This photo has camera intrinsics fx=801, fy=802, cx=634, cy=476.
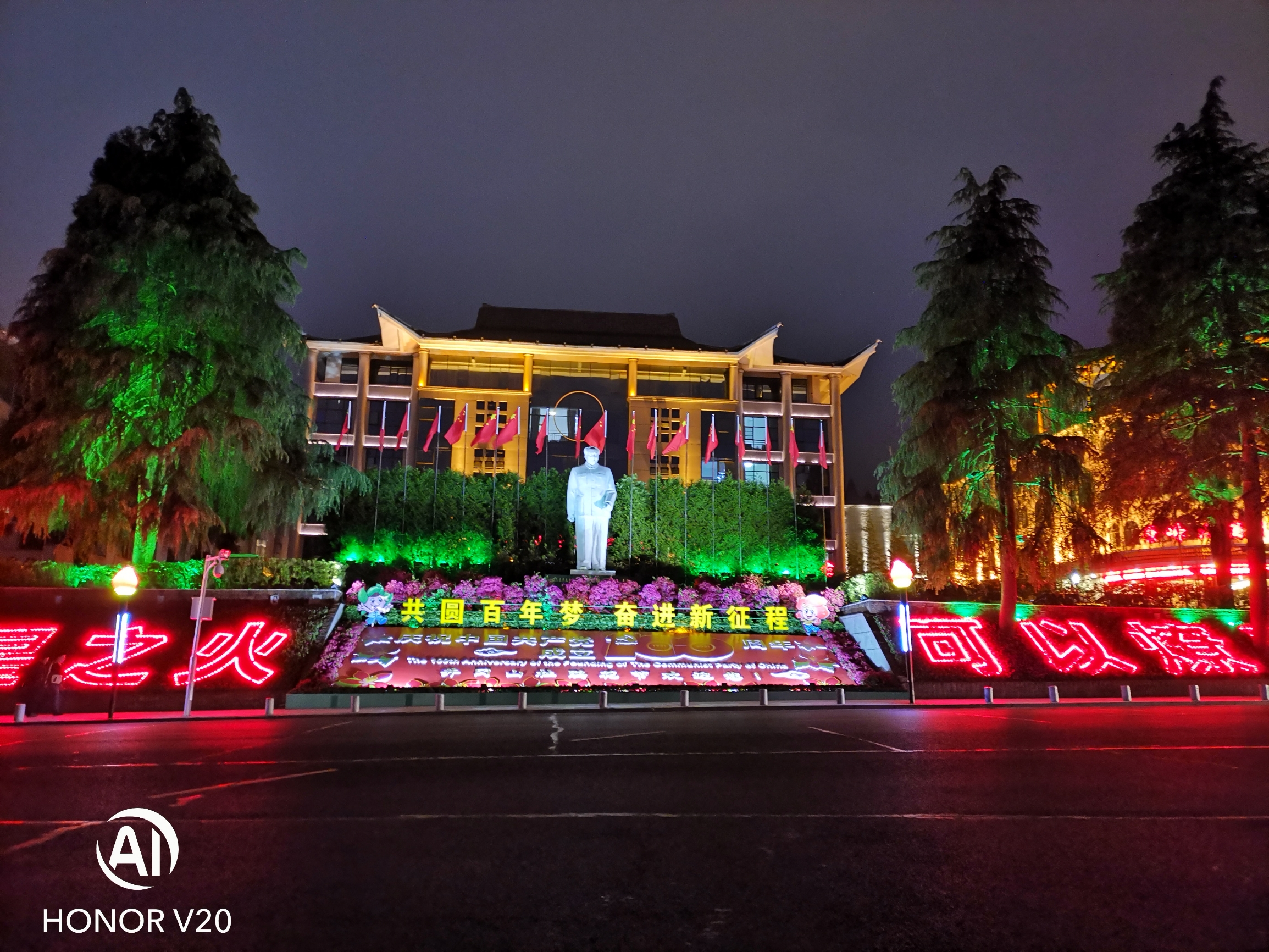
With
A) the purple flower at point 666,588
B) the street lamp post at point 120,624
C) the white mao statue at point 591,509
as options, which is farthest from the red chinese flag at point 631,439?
the street lamp post at point 120,624

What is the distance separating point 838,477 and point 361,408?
3077 cm

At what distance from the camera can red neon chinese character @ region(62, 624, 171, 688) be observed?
17156mm

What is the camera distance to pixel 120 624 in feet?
56.6

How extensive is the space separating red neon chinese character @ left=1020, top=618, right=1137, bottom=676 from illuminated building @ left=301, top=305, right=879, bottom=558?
28.6 m

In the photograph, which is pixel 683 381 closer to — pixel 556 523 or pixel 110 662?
pixel 556 523

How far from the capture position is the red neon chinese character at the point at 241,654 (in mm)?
17906

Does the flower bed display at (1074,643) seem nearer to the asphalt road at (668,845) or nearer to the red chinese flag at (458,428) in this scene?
the asphalt road at (668,845)

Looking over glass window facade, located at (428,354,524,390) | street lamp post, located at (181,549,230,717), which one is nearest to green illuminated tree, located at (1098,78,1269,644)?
street lamp post, located at (181,549,230,717)

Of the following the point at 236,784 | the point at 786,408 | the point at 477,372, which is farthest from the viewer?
the point at 786,408

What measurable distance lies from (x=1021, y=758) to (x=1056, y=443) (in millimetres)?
14324

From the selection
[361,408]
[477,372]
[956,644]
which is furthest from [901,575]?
[361,408]

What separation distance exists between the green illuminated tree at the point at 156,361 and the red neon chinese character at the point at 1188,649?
23.7 metres

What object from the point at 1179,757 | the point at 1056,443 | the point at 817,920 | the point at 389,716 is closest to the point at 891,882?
the point at 817,920

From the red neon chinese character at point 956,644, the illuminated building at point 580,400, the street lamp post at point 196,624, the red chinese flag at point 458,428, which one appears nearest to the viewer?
the street lamp post at point 196,624
